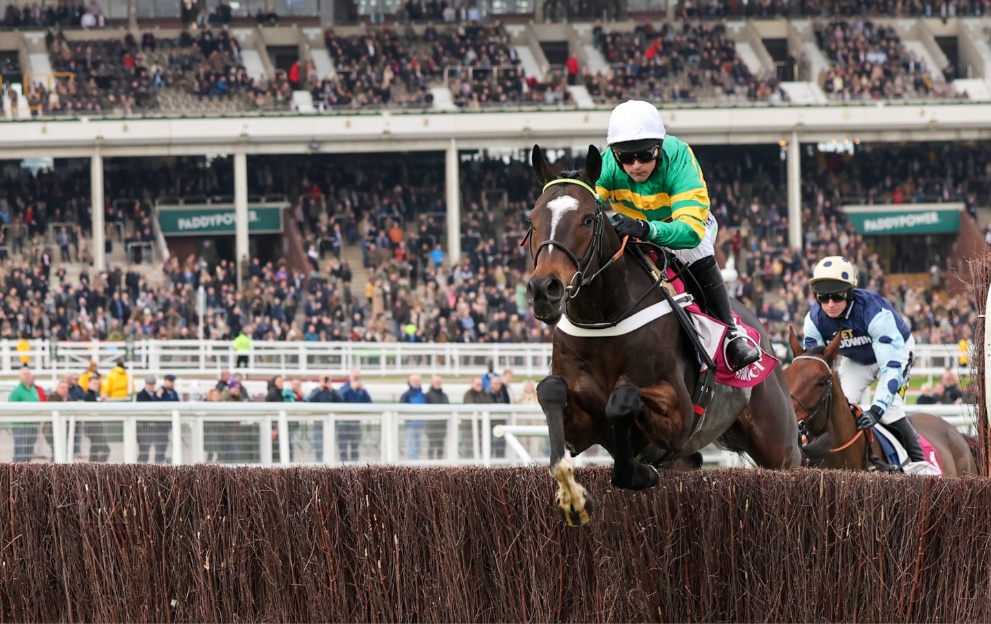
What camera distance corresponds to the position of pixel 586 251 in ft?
21.3

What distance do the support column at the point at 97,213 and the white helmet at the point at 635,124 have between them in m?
28.3

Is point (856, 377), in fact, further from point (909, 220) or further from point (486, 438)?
point (909, 220)

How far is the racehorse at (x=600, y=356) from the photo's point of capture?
20.8 ft

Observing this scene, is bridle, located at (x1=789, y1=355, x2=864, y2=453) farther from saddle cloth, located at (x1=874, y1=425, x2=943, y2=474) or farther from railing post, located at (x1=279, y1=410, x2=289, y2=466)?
railing post, located at (x1=279, y1=410, x2=289, y2=466)

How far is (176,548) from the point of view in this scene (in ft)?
22.5

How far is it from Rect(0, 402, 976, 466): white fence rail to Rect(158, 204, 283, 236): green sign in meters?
25.9

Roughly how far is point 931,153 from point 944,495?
36.8 meters

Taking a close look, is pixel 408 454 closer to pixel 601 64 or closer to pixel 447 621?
pixel 447 621

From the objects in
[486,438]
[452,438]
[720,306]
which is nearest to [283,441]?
[452,438]

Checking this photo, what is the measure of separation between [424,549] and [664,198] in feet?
6.22

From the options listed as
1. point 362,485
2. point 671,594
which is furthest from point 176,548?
point 671,594

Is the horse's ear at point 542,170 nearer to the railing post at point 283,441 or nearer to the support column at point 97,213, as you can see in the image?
the railing post at point 283,441

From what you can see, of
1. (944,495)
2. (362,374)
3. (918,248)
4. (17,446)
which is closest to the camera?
(944,495)

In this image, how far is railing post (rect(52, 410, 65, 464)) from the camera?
11336 millimetres
